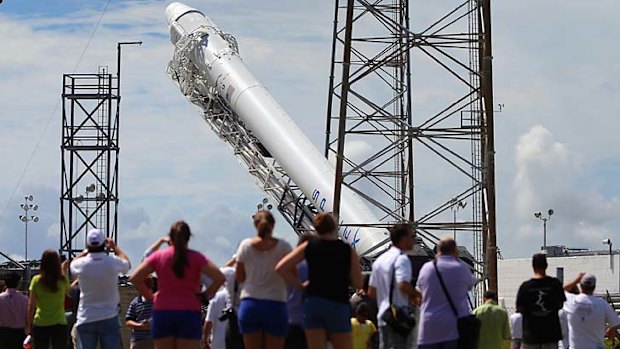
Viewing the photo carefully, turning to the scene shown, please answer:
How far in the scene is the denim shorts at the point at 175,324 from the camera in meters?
13.1

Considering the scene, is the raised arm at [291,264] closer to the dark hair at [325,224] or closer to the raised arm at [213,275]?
the dark hair at [325,224]

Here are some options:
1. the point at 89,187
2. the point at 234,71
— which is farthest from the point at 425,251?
the point at 89,187

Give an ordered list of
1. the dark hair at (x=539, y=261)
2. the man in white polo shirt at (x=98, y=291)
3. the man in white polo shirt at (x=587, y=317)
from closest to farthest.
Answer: the man in white polo shirt at (x=98, y=291) < the dark hair at (x=539, y=261) < the man in white polo shirt at (x=587, y=317)

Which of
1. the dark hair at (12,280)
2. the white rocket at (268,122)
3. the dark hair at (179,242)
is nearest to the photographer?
the dark hair at (179,242)

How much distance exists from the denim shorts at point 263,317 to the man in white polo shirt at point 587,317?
16.6 ft

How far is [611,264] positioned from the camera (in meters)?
60.0

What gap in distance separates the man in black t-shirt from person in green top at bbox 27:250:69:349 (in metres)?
5.23

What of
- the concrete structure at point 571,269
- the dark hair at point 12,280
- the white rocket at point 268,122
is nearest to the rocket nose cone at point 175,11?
the white rocket at point 268,122

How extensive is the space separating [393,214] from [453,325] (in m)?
16.6

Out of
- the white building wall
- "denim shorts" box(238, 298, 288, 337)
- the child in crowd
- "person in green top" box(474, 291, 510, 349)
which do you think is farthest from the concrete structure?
"denim shorts" box(238, 298, 288, 337)

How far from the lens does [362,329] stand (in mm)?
17188

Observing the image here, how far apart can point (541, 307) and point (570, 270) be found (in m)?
47.2

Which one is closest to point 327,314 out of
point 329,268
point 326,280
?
point 326,280

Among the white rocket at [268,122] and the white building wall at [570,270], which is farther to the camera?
the white building wall at [570,270]
